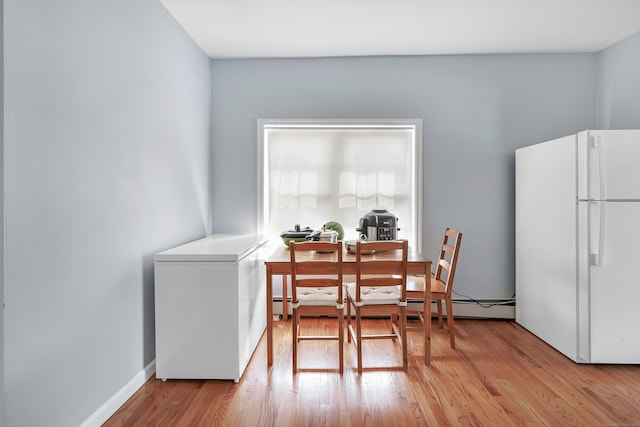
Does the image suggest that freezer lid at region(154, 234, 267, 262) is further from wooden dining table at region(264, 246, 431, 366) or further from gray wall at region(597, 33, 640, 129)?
gray wall at region(597, 33, 640, 129)

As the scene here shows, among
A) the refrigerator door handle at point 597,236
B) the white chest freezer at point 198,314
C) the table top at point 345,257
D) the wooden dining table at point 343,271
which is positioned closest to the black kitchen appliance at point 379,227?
the table top at point 345,257

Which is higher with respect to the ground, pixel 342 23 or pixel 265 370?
pixel 342 23

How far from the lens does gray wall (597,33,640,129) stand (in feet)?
11.2

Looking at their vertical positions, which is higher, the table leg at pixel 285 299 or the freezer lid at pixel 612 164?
the freezer lid at pixel 612 164

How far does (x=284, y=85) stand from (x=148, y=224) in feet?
6.70

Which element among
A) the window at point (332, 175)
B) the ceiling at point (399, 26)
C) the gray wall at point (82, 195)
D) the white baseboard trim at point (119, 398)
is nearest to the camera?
the gray wall at point (82, 195)

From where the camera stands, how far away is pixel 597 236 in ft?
9.04

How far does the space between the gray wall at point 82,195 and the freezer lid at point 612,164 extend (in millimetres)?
2942

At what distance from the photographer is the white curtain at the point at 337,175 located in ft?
13.2

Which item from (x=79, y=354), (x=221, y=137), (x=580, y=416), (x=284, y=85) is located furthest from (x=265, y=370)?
(x=284, y=85)

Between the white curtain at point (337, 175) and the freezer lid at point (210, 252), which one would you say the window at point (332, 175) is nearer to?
the white curtain at point (337, 175)

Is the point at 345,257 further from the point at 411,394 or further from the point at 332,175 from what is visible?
the point at 332,175

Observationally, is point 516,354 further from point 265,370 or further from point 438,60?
point 438,60

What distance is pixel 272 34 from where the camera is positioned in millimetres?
3406
